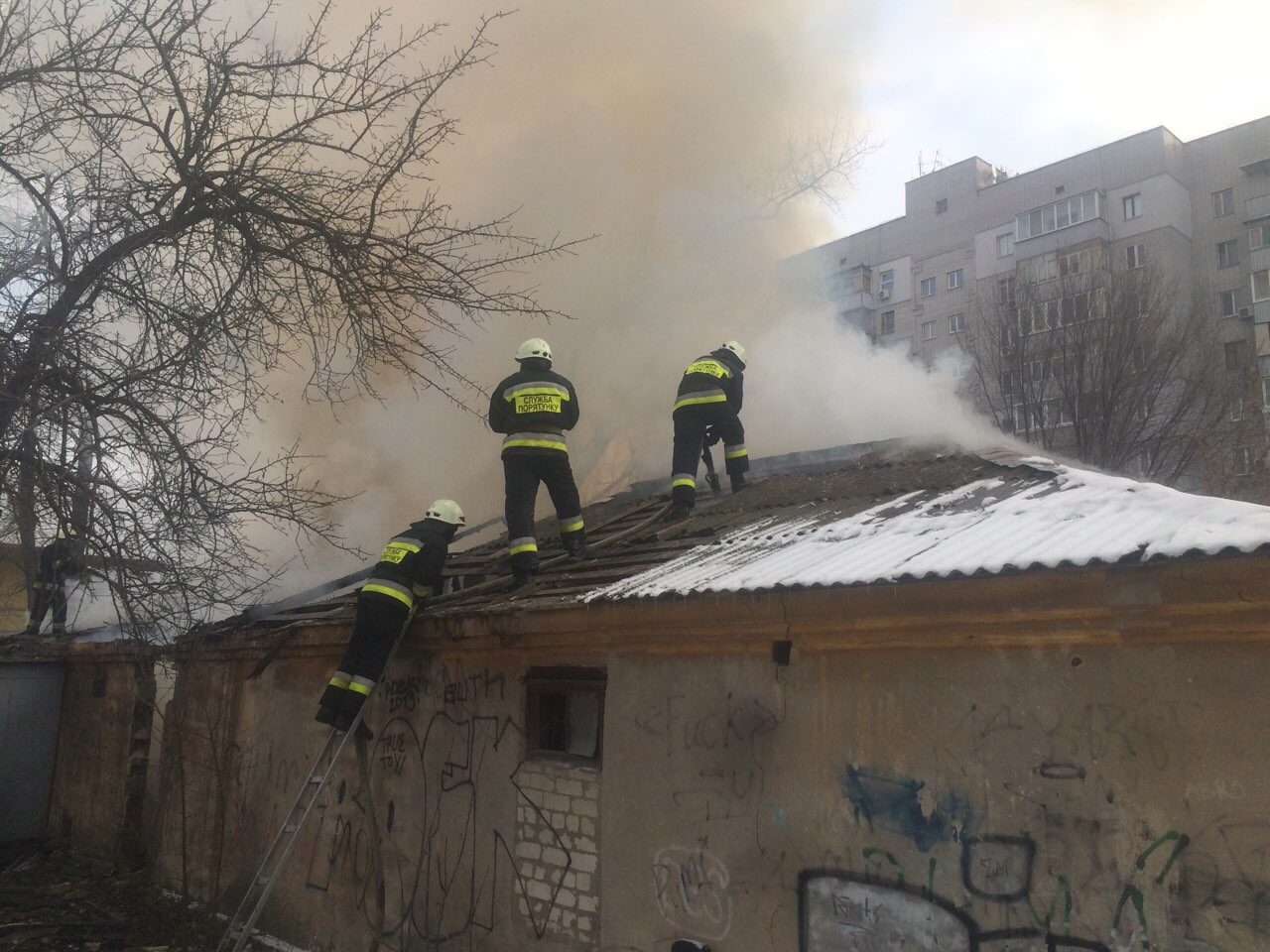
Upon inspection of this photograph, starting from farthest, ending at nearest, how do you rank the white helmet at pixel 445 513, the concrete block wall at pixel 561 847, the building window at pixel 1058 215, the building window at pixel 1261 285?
the building window at pixel 1058 215 < the building window at pixel 1261 285 < the white helmet at pixel 445 513 < the concrete block wall at pixel 561 847

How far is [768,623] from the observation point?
451 centimetres

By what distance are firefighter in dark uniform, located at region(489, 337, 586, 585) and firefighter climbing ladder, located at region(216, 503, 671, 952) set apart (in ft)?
1.14

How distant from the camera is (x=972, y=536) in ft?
14.3

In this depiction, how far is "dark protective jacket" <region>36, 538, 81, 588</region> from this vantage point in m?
5.82

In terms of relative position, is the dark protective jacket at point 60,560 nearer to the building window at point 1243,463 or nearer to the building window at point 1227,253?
the building window at point 1243,463

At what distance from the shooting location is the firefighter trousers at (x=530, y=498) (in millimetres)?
6504

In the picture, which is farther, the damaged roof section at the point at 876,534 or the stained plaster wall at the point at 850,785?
the damaged roof section at the point at 876,534

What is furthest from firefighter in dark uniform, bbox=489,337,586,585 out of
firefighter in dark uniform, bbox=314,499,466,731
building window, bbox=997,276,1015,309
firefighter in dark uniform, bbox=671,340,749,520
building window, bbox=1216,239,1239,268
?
building window, bbox=1216,239,1239,268

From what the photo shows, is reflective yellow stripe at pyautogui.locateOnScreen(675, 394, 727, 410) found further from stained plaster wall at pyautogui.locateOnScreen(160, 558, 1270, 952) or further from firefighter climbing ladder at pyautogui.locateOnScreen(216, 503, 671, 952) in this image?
stained plaster wall at pyautogui.locateOnScreen(160, 558, 1270, 952)

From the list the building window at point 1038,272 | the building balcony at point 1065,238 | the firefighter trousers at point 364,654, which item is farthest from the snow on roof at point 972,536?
the building balcony at point 1065,238

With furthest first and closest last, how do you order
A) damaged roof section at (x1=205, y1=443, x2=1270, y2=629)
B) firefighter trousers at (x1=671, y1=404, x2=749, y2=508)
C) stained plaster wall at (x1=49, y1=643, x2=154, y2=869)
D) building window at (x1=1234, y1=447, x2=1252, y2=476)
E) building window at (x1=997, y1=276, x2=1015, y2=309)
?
building window at (x1=997, y1=276, x2=1015, y2=309) < building window at (x1=1234, y1=447, x2=1252, y2=476) < stained plaster wall at (x1=49, y1=643, x2=154, y2=869) < firefighter trousers at (x1=671, y1=404, x2=749, y2=508) < damaged roof section at (x1=205, y1=443, x2=1270, y2=629)

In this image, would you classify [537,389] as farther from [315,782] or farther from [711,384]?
[315,782]

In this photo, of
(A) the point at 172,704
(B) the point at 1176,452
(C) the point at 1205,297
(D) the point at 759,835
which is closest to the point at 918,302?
(C) the point at 1205,297

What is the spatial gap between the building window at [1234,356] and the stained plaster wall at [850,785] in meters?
13.4
